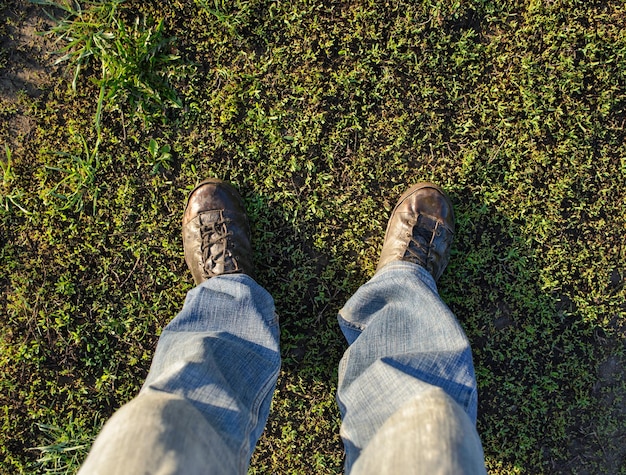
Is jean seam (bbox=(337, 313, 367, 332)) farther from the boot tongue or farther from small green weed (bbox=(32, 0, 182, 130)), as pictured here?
small green weed (bbox=(32, 0, 182, 130))

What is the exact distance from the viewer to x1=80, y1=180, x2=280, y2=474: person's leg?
1.30 m

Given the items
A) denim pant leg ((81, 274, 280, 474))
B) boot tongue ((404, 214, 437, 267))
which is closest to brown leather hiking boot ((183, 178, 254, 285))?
denim pant leg ((81, 274, 280, 474))

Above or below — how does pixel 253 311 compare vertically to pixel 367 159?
below

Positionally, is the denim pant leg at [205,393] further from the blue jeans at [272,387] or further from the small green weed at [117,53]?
the small green weed at [117,53]

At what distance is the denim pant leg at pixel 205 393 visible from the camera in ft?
4.24

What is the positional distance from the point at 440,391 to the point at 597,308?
4.85 feet

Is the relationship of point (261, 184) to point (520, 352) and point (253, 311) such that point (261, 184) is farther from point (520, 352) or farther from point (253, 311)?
point (520, 352)

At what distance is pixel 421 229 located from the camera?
243cm

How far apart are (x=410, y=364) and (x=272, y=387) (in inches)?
25.9

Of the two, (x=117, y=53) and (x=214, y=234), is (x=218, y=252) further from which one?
(x=117, y=53)

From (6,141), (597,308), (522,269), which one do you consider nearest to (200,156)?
(6,141)

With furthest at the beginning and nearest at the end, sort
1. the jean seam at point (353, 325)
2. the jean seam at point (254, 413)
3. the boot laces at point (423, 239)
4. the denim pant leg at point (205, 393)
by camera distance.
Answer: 1. the boot laces at point (423, 239)
2. the jean seam at point (353, 325)
3. the jean seam at point (254, 413)
4. the denim pant leg at point (205, 393)

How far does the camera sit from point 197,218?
2436 mm

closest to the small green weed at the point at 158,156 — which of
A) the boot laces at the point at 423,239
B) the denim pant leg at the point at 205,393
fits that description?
the denim pant leg at the point at 205,393
